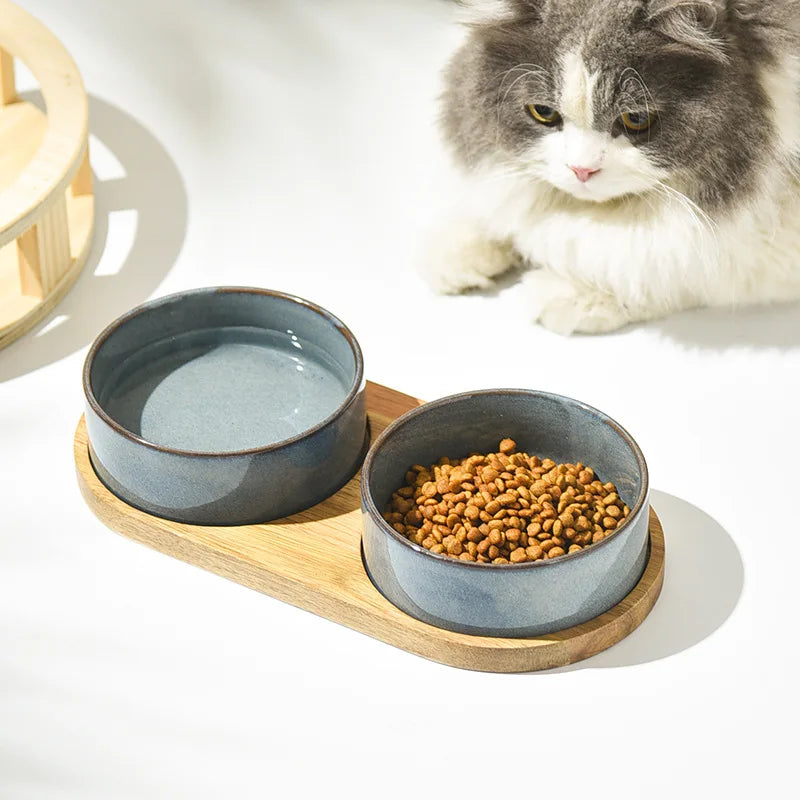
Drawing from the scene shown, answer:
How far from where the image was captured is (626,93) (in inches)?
56.0

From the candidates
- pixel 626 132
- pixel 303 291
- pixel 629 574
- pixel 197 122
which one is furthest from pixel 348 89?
pixel 629 574

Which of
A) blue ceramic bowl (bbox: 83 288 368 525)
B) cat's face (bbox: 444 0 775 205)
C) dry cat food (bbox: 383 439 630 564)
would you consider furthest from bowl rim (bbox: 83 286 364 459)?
cat's face (bbox: 444 0 775 205)

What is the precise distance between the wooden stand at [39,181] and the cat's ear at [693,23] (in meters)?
0.73

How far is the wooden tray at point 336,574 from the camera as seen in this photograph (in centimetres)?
124

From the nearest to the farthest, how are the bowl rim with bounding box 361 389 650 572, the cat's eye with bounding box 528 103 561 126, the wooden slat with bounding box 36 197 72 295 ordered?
the bowl rim with bounding box 361 389 650 572 < the cat's eye with bounding box 528 103 561 126 < the wooden slat with bounding box 36 197 72 295

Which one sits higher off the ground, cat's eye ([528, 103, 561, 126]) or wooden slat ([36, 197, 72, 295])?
cat's eye ([528, 103, 561, 126])

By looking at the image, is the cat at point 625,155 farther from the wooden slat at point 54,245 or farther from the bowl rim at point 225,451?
the wooden slat at point 54,245

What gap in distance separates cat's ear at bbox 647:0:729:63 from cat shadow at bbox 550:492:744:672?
487 millimetres

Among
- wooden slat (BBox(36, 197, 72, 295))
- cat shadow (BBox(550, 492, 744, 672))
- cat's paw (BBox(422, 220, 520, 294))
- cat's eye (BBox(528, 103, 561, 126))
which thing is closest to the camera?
cat shadow (BBox(550, 492, 744, 672))

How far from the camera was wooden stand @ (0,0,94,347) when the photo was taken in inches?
61.3

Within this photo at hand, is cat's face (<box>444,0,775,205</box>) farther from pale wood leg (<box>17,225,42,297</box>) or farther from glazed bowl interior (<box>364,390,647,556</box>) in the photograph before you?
pale wood leg (<box>17,225,42,297</box>)

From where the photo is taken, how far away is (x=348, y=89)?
2146 mm

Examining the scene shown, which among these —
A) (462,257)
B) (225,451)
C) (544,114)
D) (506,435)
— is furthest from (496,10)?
(225,451)

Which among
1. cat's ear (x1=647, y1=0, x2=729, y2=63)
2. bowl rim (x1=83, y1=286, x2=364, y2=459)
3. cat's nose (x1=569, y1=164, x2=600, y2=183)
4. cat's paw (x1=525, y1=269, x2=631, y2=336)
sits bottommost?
cat's paw (x1=525, y1=269, x2=631, y2=336)
